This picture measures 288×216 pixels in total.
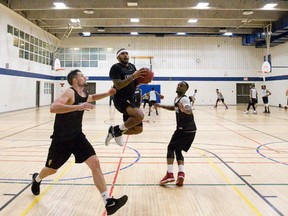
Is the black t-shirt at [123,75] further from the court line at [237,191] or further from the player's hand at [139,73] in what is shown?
the court line at [237,191]

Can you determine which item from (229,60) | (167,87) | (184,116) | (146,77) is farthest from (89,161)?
(229,60)

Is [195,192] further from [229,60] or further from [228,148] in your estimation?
[229,60]

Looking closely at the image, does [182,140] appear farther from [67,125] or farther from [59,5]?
[59,5]

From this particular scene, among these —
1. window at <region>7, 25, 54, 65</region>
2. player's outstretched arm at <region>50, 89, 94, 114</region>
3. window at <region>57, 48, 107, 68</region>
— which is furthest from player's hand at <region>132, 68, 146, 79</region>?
window at <region>57, 48, 107, 68</region>

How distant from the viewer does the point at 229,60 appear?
2866 centimetres

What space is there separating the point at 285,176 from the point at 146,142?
14.1ft

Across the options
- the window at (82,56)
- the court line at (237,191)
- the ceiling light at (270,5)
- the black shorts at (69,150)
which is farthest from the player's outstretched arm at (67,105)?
the window at (82,56)

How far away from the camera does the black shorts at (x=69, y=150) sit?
11.0 ft

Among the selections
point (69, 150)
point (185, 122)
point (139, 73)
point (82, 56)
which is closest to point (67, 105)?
point (69, 150)

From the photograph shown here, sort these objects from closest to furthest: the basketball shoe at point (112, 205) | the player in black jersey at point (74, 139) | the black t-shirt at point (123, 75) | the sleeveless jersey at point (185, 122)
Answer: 1. the basketball shoe at point (112, 205)
2. the player in black jersey at point (74, 139)
3. the black t-shirt at point (123, 75)
4. the sleeveless jersey at point (185, 122)

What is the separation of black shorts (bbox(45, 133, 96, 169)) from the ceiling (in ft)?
49.5

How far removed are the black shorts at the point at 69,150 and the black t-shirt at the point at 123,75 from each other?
1.12 meters

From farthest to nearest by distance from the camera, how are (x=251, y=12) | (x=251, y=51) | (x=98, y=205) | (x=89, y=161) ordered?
(x=251, y=51)
(x=251, y=12)
(x=98, y=205)
(x=89, y=161)

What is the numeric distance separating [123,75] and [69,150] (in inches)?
56.5
